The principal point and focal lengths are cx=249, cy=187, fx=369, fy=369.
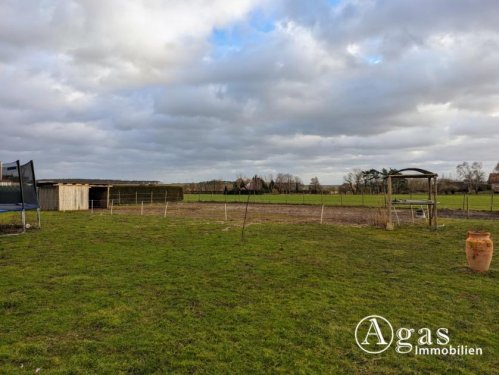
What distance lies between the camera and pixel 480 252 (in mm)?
7211

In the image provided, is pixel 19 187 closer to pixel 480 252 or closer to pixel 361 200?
pixel 480 252

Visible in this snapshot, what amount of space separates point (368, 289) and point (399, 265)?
2.39 meters

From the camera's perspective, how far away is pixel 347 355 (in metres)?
3.57

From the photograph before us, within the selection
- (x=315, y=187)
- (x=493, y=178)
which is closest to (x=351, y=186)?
(x=315, y=187)

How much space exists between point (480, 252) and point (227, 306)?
17.5 ft

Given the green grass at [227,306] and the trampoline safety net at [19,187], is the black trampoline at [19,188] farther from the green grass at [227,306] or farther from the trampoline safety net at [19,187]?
the green grass at [227,306]

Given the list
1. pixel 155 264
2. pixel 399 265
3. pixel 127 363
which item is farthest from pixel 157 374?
pixel 399 265

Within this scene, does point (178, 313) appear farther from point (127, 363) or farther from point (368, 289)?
point (368, 289)

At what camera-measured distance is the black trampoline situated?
11859 mm

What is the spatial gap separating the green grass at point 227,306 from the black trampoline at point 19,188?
259cm

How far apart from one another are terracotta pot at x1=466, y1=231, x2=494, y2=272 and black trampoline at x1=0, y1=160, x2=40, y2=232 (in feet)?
40.4

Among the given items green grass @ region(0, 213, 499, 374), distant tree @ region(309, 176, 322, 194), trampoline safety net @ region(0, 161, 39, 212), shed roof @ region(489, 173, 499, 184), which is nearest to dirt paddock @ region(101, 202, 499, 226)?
trampoline safety net @ region(0, 161, 39, 212)

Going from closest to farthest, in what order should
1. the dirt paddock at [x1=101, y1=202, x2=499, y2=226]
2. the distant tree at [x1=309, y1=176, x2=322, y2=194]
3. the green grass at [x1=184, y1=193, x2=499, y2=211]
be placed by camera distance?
the dirt paddock at [x1=101, y1=202, x2=499, y2=226], the green grass at [x1=184, y1=193, x2=499, y2=211], the distant tree at [x1=309, y1=176, x2=322, y2=194]

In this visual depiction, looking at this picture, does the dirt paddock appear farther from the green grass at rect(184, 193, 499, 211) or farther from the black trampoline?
the black trampoline
